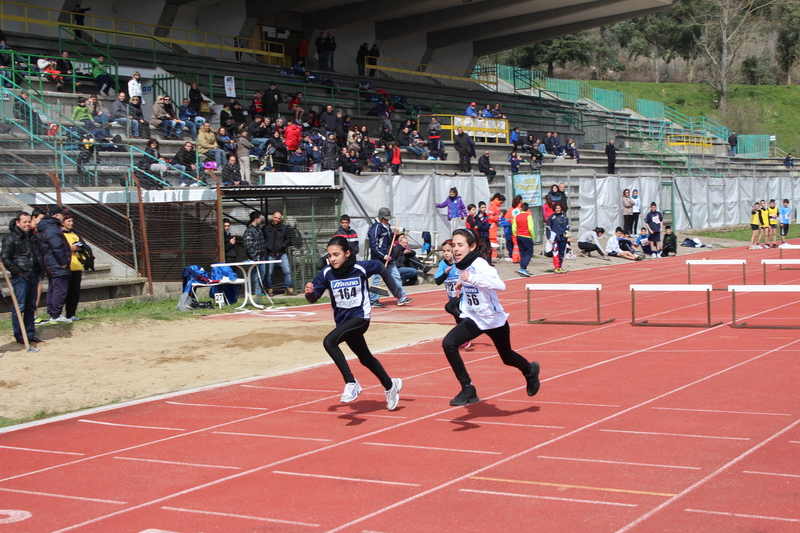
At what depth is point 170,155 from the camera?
901 inches

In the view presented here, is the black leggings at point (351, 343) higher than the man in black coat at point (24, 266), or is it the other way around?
the man in black coat at point (24, 266)

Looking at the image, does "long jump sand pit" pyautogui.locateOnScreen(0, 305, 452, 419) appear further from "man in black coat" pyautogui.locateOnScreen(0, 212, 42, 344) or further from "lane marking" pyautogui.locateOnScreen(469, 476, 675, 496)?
"lane marking" pyautogui.locateOnScreen(469, 476, 675, 496)

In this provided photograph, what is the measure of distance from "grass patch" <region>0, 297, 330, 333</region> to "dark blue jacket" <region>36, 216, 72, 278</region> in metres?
1.19

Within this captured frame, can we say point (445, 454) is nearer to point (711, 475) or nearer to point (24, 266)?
point (711, 475)

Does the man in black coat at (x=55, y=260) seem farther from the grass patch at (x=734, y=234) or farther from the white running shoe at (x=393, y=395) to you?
the grass patch at (x=734, y=234)

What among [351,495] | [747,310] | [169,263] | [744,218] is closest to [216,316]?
[169,263]

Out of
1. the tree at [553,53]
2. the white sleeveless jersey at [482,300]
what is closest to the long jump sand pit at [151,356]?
the white sleeveless jersey at [482,300]

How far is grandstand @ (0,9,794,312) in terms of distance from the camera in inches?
686

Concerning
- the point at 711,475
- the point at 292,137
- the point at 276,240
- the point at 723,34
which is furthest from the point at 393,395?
the point at 723,34

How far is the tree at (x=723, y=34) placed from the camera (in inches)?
2800

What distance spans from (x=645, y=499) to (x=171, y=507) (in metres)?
3.17

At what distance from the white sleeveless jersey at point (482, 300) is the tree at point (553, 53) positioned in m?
64.6

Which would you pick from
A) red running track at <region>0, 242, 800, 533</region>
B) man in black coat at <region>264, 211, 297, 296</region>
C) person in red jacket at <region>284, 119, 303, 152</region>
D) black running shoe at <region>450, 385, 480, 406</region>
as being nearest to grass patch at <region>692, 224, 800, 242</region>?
person in red jacket at <region>284, 119, 303, 152</region>

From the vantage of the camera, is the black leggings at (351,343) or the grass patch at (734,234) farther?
the grass patch at (734,234)
